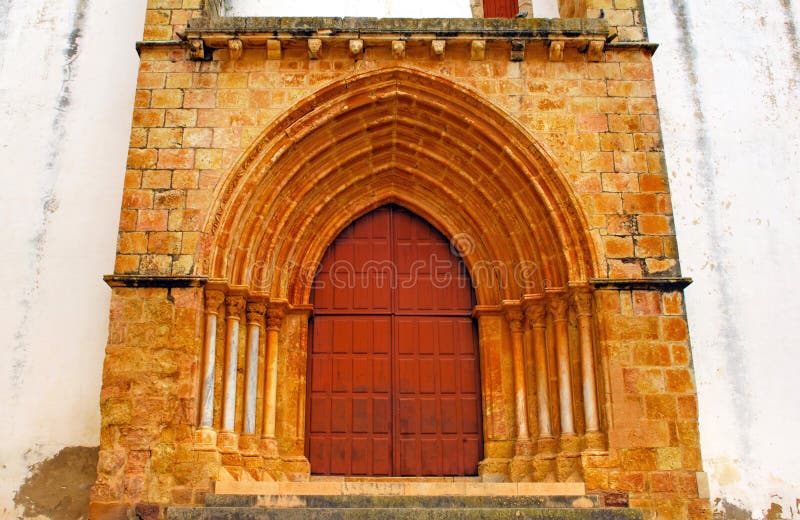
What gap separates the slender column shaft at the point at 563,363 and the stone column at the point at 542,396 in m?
0.21

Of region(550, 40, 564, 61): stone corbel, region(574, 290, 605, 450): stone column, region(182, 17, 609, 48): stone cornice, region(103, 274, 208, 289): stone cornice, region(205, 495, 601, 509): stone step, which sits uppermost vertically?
region(182, 17, 609, 48): stone cornice

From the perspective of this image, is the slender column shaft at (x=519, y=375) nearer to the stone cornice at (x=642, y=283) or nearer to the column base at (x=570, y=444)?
the column base at (x=570, y=444)

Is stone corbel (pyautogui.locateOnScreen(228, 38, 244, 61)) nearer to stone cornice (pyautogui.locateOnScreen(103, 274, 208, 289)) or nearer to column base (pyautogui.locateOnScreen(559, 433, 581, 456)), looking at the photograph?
stone cornice (pyautogui.locateOnScreen(103, 274, 208, 289))

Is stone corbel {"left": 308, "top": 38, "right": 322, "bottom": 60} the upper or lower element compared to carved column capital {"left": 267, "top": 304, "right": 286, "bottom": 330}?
upper

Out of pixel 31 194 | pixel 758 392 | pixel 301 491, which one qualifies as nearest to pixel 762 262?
pixel 758 392

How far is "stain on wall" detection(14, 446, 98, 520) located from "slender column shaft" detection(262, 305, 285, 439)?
5.44 ft

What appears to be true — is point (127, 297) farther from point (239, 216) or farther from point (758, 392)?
point (758, 392)

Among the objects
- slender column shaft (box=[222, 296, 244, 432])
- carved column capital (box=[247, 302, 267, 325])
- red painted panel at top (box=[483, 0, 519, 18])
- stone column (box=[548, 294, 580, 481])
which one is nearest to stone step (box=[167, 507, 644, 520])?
stone column (box=[548, 294, 580, 481])

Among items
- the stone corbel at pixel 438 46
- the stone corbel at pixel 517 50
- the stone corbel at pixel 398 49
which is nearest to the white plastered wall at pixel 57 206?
the stone corbel at pixel 398 49

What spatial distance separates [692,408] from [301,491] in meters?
3.37

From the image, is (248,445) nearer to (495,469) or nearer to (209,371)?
(209,371)

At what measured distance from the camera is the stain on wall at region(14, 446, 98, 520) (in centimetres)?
722

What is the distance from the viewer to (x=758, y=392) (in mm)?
7691

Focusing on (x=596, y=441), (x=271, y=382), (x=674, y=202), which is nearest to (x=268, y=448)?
(x=271, y=382)
